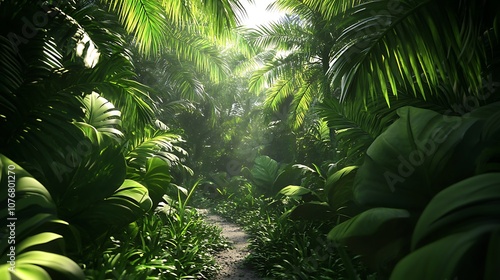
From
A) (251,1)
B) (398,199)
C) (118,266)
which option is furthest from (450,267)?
(251,1)

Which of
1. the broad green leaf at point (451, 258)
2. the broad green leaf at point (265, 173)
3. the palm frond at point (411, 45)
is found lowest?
the broad green leaf at point (265, 173)

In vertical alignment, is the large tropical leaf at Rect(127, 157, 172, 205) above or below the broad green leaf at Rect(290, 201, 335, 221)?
above

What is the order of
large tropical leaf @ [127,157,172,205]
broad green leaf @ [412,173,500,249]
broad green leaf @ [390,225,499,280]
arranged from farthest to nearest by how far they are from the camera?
large tropical leaf @ [127,157,172,205] < broad green leaf @ [412,173,500,249] < broad green leaf @ [390,225,499,280]

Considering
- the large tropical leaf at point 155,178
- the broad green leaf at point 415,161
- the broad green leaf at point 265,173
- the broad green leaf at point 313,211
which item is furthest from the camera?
the broad green leaf at point 265,173

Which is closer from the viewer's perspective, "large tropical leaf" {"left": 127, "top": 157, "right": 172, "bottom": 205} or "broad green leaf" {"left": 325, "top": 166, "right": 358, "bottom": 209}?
"broad green leaf" {"left": 325, "top": 166, "right": 358, "bottom": 209}

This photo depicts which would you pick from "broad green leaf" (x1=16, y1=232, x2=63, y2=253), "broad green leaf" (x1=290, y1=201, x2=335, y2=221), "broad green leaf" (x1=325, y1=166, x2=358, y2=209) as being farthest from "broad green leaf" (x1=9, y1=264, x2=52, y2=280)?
"broad green leaf" (x1=290, y1=201, x2=335, y2=221)

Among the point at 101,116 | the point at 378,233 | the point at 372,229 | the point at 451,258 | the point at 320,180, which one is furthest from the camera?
the point at 320,180

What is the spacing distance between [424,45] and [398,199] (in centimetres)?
131

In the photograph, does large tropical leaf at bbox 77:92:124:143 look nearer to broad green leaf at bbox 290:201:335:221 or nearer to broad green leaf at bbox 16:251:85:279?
broad green leaf at bbox 16:251:85:279

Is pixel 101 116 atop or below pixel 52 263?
atop

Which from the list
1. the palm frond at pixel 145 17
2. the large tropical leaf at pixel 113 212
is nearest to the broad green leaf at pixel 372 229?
the large tropical leaf at pixel 113 212

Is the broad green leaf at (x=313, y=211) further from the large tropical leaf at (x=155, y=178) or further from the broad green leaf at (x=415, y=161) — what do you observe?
the broad green leaf at (x=415, y=161)

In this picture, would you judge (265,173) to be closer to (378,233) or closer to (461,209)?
(378,233)

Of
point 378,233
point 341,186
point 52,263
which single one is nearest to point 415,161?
point 378,233
